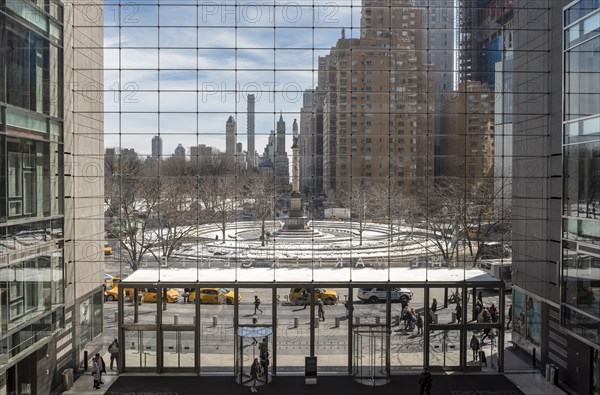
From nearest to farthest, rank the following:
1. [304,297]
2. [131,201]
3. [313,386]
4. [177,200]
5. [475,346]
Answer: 1. [313,386]
2. [475,346]
3. [304,297]
4. [131,201]
5. [177,200]

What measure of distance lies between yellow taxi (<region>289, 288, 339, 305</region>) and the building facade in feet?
18.3

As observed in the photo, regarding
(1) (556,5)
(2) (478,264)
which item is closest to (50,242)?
(1) (556,5)

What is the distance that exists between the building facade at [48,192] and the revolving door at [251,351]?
14.0 feet

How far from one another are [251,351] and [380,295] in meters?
3.73

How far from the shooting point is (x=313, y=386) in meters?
12.5

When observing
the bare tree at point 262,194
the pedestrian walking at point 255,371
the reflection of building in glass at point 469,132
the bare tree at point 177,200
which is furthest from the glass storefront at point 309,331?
the reflection of building in glass at point 469,132

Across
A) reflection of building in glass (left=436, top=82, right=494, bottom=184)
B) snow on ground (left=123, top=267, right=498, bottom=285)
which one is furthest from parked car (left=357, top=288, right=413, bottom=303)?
reflection of building in glass (left=436, top=82, right=494, bottom=184)

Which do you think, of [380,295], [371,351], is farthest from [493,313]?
[371,351]

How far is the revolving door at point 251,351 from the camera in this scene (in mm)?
12805

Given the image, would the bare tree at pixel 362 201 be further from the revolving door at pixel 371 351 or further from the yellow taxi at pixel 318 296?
the revolving door at pixel 371 351

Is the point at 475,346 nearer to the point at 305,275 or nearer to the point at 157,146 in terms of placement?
the point at 305,275

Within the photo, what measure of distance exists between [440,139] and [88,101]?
26.1m

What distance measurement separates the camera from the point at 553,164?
1341 cm

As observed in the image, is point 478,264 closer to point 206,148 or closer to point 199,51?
point 206,148
